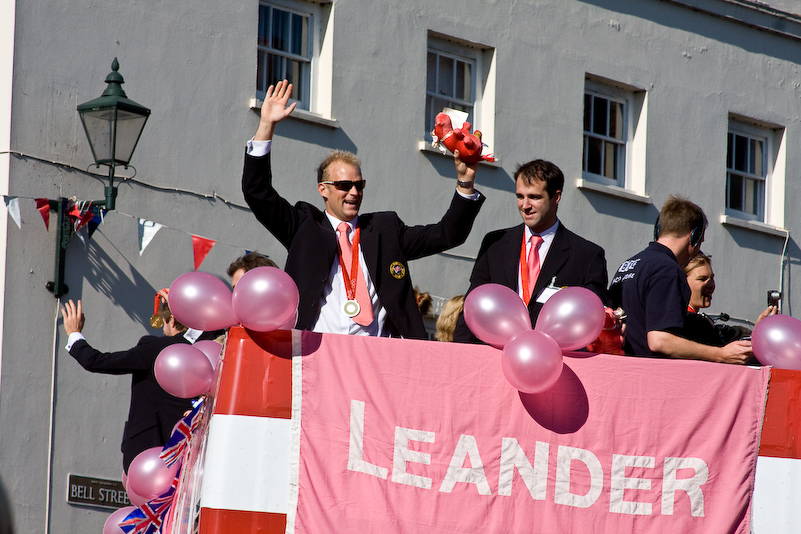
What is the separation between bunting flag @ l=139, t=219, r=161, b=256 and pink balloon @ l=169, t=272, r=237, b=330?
465cm

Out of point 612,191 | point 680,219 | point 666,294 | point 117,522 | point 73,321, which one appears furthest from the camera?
point 612,191

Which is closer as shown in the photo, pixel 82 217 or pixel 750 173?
pixel 82 217

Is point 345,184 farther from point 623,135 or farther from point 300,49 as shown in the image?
point 623,135

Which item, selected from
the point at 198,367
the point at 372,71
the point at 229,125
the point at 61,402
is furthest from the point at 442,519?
the point at 372,71

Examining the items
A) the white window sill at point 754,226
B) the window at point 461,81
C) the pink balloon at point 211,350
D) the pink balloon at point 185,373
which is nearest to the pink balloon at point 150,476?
the pink balloon at point 185,373

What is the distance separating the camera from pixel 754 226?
1480 cm

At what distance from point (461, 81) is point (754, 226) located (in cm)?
425

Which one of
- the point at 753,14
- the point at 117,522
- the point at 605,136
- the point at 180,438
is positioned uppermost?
the point at 753,14

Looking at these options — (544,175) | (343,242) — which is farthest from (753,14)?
(343,242)

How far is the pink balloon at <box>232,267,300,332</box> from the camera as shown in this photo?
17.0 feet

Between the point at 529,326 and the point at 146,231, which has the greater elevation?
the point at 146,231

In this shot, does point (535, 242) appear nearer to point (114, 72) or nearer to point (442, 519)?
point (442, 519)

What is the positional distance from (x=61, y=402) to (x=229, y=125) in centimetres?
269

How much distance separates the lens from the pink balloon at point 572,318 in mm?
5398
